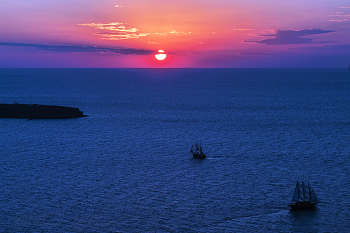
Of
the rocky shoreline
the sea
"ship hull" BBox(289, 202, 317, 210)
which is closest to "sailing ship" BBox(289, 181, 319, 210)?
"ship hull" BBox(289, 202, 317, 210)

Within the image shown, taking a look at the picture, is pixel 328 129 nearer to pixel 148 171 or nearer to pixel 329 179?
pixel 329 179

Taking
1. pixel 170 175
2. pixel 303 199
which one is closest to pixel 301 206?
pixel 303 199

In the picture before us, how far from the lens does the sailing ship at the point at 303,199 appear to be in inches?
1932

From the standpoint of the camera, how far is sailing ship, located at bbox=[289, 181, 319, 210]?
49062 mm

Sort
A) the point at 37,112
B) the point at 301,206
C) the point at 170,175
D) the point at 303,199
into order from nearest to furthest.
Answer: the point at 301,206
the point at 303,199
the point at 170,175
the point at 37,112

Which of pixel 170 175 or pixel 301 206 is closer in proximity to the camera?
pixel 301 206

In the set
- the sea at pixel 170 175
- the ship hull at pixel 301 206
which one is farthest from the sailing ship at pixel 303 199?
the sea at pixel 170 175

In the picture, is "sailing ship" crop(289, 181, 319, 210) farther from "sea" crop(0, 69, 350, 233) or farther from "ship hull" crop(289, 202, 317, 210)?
"sea" crop(0, 69, 350, 233)

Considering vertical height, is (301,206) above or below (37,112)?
below

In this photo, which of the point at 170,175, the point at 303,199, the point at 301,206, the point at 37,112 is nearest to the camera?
the point at 301,206

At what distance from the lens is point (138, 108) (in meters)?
158

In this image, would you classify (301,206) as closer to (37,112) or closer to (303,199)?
(303,199)

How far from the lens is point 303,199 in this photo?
49656 millimetres

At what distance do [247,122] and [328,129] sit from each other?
80.0 ft
